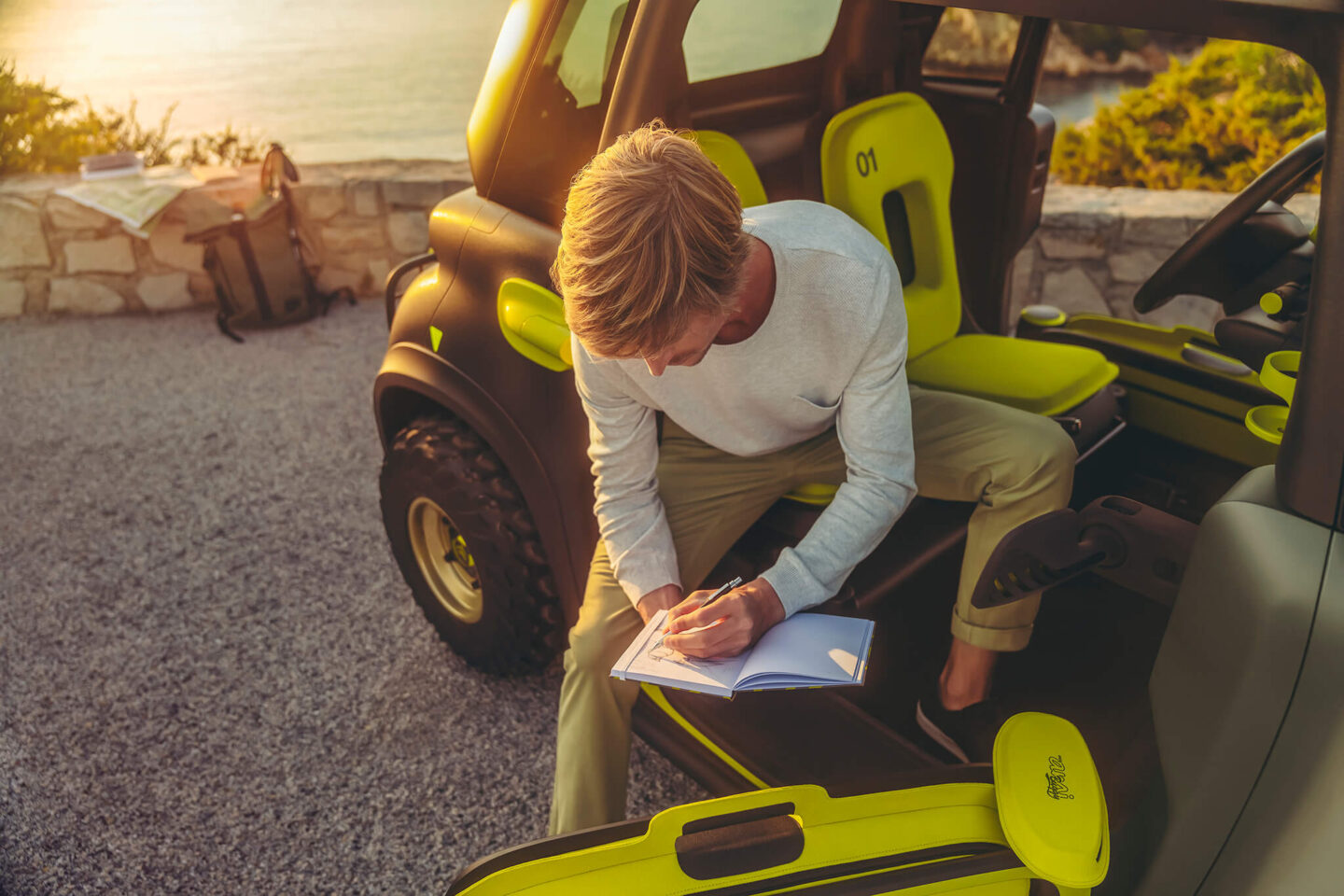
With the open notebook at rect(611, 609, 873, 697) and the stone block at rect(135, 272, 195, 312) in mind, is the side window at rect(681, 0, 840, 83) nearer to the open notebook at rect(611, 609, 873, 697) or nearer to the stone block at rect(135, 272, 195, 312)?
the open notebook at rect(611, 609, 873, 697)

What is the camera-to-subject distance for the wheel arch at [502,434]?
195 cm

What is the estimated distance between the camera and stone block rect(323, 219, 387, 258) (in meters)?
5.20

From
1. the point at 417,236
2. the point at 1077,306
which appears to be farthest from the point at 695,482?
the point at 417,236

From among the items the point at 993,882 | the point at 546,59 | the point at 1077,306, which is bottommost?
the point at 1077,306

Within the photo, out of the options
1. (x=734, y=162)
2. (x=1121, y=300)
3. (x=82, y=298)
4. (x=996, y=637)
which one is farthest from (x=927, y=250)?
(x=82, y=298)

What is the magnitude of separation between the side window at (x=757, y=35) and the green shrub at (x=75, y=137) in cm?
473

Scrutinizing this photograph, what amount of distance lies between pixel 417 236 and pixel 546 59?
3685mm

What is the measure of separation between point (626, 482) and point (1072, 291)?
3345mm

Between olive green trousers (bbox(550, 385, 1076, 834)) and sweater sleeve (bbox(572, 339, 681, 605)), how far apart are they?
6 cm

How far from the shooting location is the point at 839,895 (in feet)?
3.61

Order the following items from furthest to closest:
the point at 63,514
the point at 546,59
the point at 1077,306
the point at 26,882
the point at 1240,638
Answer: the point at 1077,306 < the point at 63,514 < the point at 26,882 < the point at 546,59 < the point at 1240,638

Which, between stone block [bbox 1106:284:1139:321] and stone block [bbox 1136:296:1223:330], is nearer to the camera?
stone block [bbox 1136:296:1223:330]

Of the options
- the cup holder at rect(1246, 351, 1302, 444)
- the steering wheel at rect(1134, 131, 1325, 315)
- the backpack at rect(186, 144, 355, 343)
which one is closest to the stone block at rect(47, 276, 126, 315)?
the backpack at rect(186, 144, 355, 343)

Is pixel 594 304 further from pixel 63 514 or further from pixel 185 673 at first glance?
pixel 63 514
